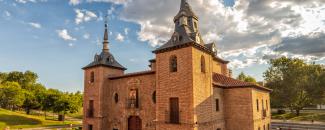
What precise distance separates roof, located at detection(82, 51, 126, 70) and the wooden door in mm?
10924

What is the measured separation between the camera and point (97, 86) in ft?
84.7

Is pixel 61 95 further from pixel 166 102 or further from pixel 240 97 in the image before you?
pixel 240 97

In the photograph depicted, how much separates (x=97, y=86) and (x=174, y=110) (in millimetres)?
10997

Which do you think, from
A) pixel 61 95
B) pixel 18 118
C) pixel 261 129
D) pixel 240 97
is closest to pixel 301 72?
pixel 261 129

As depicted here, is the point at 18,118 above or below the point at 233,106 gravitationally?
below

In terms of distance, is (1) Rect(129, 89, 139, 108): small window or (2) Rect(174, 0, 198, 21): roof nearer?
(2) Rect(174, 0, 198, 21): roof

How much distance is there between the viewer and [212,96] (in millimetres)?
20562

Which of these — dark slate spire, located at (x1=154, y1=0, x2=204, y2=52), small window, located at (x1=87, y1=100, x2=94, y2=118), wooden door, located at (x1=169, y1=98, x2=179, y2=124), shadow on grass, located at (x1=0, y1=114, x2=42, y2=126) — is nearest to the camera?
wooden door, located at (x1=169, y1=98, x2=179, y2=124)

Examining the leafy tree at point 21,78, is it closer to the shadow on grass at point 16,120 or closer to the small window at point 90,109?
the shadow on grass at point 16,120

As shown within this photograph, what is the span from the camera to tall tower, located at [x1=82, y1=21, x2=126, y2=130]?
2544 cm

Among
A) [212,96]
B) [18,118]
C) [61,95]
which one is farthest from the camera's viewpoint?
[61,95]

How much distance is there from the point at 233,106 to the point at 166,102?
277 inches

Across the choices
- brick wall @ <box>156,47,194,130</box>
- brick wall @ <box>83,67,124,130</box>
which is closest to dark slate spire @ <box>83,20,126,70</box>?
brick wall @ <box>83,67,124,130</box>

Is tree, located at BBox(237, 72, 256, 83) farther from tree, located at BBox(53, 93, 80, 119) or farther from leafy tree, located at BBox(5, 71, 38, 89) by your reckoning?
leafy tree, located at BBox(5, 71, 38, 89)
